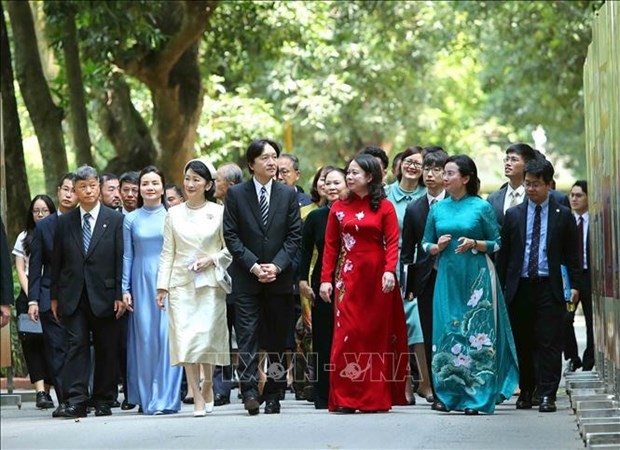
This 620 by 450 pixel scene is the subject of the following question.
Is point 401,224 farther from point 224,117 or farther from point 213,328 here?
point 224,117

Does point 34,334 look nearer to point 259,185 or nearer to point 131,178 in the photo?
point 131,178

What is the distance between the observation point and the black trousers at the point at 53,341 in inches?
629

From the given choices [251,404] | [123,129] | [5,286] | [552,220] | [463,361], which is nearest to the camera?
[5,286]

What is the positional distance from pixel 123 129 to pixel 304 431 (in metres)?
18.7

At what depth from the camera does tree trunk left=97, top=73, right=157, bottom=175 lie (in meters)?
30.2

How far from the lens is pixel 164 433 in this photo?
12633 millimetres

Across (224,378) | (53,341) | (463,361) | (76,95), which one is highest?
(76,95)

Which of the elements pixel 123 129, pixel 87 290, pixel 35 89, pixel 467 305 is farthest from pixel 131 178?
pixel 123 129

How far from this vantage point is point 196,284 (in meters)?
14.3

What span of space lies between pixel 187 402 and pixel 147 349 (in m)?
1.54

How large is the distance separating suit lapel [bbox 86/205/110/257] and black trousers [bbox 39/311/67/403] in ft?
4.12

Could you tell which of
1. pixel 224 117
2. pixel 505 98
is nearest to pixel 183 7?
pixel 224 117

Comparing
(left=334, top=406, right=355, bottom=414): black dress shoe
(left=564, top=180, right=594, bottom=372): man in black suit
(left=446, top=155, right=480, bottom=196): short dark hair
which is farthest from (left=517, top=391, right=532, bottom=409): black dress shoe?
(left=564, top=180, right=594, bottom=372): man in black suit

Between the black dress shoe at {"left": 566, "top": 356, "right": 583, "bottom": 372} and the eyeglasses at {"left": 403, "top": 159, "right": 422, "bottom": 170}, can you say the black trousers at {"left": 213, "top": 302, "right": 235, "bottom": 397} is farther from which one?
the black dress shoe at {"left": 566, "top": 356, "right": 583, "bottom": 372}
